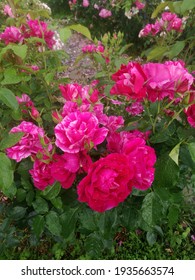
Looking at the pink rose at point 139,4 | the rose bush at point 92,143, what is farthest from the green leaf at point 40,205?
the pink rose at point 139,4

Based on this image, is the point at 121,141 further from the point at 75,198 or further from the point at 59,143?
the point at 75,198

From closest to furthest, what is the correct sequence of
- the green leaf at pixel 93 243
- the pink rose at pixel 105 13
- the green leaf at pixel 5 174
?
the green leaf at pixel 5 174 → the green leaf at pixel 93 243 → the pink rose at pixel 105 13

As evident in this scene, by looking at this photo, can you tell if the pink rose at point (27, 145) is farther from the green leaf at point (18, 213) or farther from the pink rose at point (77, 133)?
the green leaf at point (18, 213)

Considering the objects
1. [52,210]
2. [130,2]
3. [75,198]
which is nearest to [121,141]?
[75,198]

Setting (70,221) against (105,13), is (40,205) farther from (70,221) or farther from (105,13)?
(105,13)

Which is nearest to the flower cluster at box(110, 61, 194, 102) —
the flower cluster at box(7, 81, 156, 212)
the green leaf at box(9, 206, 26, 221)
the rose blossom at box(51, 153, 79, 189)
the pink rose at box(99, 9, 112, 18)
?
the flower cluster at box(7, 81, 156, 212)

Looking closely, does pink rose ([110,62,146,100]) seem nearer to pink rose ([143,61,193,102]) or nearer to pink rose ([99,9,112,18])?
pink rose ([143,61,193,102])

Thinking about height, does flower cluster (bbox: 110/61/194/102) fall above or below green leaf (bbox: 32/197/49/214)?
Result: above

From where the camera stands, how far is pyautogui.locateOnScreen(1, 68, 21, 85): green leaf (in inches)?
51.6

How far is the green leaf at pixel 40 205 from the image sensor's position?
1.47 metres

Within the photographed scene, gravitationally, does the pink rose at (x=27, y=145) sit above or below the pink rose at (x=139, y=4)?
above

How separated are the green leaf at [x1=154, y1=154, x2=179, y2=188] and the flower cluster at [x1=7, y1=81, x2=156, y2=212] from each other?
11cm

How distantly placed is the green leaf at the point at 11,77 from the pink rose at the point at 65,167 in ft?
1.25

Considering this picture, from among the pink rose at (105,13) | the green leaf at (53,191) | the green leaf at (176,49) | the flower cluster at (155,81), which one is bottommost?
the pink rose at (105,13)
